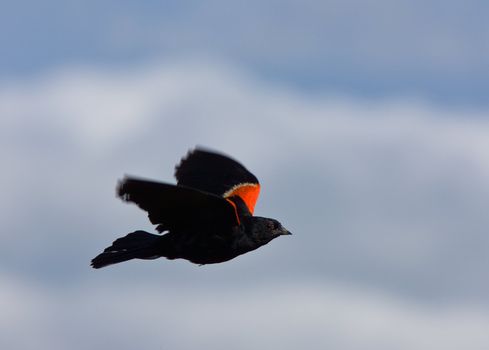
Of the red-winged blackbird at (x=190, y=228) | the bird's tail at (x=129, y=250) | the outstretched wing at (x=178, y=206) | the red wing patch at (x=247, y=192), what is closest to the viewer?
the outstretched wing at (x=178, y=206)

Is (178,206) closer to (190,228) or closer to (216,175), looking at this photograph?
(190,228)

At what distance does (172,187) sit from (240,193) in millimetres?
3525

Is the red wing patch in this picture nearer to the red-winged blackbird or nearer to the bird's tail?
the red-winged blackbird

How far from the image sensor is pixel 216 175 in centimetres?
1888

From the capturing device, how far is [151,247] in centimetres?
1714

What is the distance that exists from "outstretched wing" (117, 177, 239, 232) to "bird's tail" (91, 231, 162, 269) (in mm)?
476

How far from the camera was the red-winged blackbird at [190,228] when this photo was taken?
15914mm

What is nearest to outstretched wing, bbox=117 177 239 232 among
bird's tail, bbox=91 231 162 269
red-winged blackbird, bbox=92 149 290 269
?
red-winged blackbird, bbox=92 149 290 269

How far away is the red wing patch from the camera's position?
18.8 metres

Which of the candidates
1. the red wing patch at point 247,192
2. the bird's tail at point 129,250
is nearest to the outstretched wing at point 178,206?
the bird's tail at point 129,250

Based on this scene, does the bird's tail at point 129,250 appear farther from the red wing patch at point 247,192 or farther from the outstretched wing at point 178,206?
the red wing patch at point 247,192

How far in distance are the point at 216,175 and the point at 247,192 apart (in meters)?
0.56

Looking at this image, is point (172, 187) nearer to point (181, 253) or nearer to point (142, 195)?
point (142, 195)

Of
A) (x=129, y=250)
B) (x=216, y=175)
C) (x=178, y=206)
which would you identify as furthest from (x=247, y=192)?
(x=178, y=206)
